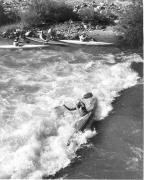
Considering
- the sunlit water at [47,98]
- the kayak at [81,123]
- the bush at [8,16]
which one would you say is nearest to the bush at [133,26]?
the sunlit water at [47,98]

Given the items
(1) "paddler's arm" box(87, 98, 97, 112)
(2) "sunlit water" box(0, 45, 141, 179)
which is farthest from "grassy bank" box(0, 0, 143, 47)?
(1) "paddler's arm" box(87, 98, 97, 112)

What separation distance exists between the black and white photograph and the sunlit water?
5 centimetres

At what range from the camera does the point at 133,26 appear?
28.9 meters

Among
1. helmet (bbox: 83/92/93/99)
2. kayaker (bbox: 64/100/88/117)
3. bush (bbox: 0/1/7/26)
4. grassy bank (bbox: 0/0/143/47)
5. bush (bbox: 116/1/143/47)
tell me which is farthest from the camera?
bush (bbox: 0/1/7/26)

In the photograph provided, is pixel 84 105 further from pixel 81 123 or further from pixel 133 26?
pixel 133 26

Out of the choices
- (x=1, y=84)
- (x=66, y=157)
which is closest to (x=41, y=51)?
(x=1, y=84)

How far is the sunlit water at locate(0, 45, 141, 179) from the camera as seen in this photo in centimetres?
1627

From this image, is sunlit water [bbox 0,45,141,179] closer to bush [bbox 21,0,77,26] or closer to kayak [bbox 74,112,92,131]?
kayak [bbox 74,112,92,131]

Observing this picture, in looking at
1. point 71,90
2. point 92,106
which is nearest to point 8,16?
point 71,90

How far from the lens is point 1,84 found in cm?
2316

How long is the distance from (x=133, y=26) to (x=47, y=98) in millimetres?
11140

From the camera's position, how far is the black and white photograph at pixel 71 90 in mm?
16172

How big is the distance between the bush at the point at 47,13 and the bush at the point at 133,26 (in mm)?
6274

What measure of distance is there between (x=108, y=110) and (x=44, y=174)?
6.29 meters
